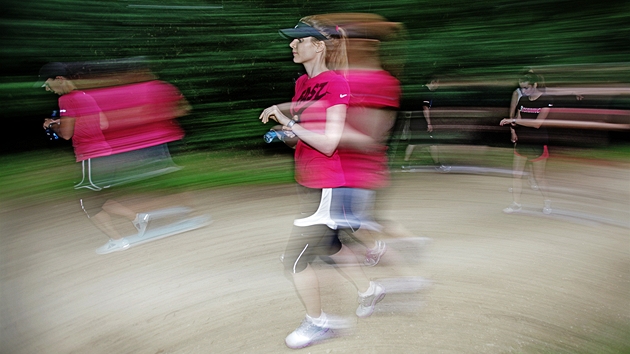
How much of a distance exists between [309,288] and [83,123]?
2244mm

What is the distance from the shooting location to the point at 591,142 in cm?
809

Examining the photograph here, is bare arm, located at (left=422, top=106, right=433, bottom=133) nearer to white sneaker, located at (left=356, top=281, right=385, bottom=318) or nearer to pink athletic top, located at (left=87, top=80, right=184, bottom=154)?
pink athletic top, located at (left=87, top=80, right=184, bottom=154)

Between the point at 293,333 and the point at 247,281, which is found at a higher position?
the point at 293,333

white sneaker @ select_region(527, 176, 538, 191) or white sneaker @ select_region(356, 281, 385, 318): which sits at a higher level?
white sneaker @ select_region(356, 281, 385, 318)

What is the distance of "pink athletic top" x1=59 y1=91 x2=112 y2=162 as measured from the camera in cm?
369

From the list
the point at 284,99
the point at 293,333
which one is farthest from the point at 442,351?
the point at 284,99

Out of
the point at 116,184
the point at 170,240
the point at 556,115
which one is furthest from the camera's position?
the point at 556,115

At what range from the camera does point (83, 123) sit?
3674 millimetres

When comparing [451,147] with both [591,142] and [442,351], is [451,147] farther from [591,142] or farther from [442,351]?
[442,351]

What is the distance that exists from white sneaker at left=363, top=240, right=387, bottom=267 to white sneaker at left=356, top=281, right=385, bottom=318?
61 centimetres

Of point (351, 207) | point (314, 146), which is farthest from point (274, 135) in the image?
point (351, 207)

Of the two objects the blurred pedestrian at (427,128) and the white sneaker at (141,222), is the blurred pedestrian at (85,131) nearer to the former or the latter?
the white sneaker at (141,222)

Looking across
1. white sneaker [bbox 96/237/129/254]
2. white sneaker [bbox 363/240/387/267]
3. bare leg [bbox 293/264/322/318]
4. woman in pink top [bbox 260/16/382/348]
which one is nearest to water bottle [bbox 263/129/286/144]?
woman in pink top [bbox 260/16/382/348]

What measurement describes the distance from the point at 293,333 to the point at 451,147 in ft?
18.4
